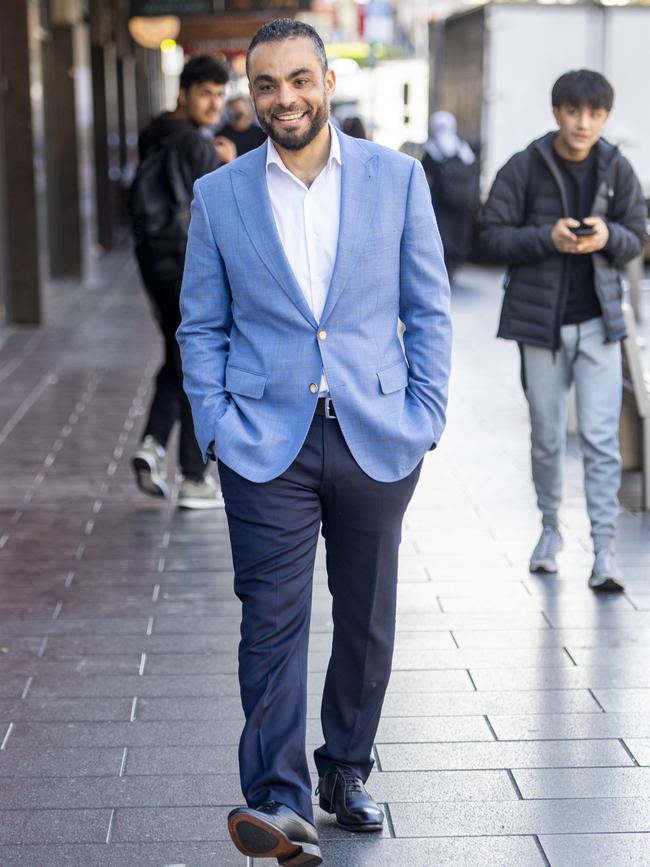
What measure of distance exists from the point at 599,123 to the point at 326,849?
9.78ft

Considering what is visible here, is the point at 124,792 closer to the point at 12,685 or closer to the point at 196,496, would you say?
the point at 12,685

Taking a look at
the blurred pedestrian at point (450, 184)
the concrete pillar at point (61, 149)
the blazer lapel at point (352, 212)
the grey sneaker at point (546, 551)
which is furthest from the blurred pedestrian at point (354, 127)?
the concrete pillar at point (61, 149)

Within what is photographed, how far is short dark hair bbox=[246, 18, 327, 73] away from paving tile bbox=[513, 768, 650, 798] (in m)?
1.91

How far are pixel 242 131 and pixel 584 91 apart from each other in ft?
15.6

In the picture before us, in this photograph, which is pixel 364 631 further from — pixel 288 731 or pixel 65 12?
pixel 65 12

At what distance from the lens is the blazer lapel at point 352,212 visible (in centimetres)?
341

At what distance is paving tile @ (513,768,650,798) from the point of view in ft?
12.7

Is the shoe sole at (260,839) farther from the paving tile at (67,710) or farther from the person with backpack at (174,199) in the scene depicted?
the person with backpack at (174,199)

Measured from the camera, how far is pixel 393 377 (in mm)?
3514

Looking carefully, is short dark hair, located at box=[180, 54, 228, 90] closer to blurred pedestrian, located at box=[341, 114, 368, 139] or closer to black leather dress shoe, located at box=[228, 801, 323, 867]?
blurred pedestrian, located at box=[341, 114, 368, 139]

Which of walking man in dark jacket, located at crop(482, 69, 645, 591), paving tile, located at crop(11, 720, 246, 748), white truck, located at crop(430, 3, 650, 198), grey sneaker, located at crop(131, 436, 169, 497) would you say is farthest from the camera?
white truck, located at crop(430, 3, 650, 198)

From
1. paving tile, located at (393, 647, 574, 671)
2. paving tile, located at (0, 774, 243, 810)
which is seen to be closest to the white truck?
paving tile, located at (393, 647, 574, 671)

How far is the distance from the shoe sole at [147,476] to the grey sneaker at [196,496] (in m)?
0.10

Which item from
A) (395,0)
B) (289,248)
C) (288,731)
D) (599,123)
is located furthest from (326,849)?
(395,0)
